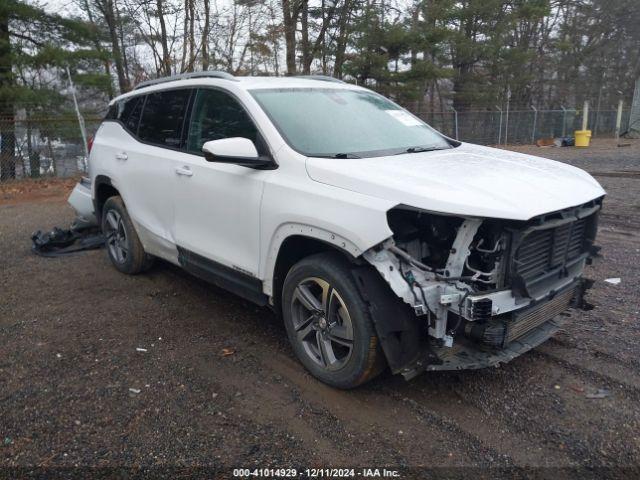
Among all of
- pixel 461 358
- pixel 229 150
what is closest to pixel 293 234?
pixel 229 150

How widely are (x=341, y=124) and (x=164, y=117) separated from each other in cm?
178

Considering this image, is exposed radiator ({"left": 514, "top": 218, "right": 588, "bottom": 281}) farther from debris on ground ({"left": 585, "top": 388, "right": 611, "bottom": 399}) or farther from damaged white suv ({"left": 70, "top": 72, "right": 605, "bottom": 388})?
debris on ground ({"left": 585, "top": 388, "right": 611, "bottom": 399})

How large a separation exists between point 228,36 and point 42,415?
18.3m

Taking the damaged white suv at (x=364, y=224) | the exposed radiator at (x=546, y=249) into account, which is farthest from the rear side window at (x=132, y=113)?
the exposed radiator at (x=546, y=249)

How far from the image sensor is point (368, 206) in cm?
285

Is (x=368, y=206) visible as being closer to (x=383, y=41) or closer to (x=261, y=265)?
(x=261, y=265)

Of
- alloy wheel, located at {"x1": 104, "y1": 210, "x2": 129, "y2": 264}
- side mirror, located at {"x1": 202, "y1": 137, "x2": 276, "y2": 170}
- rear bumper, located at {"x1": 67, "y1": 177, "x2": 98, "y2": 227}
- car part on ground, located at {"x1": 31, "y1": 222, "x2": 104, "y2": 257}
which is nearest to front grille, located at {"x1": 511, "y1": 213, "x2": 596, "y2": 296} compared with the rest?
side mirror, located at {"x1": 202, "y1": 137, "x2": 276, "y2": 170}

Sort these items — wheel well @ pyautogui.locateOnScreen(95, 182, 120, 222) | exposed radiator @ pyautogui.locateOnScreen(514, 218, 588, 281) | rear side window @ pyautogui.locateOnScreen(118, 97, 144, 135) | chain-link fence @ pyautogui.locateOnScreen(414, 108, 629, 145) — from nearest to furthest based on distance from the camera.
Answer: exposed radiator @ pyautogui.locateOnScreen(514, 218, 588, 281)
rear side window @ pyautogui.locateOnScreen(118, 97, 144, 135)
wheel well @ pyautogui.locateOnScreen(95, 182, 120, 222)
chain-link fence @ pyautogui.locateOnScreen(414, 108, 629, 145)

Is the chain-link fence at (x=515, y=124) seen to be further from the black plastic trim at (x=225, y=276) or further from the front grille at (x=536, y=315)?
the front grille at (x=536, y=315)

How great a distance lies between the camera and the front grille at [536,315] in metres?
2.93

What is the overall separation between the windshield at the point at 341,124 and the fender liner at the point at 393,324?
93cm

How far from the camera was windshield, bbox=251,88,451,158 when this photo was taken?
139 inches

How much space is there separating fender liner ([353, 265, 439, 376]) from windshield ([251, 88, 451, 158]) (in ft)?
3.06

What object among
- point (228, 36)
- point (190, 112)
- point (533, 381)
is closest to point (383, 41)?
point (228, 36)
